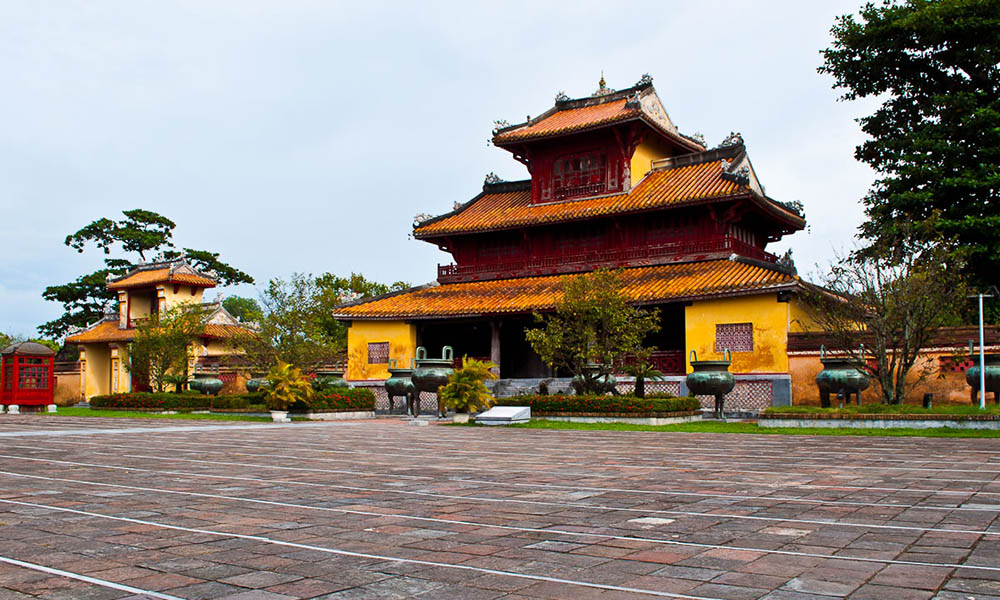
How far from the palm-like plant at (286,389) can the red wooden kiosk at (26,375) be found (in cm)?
1581

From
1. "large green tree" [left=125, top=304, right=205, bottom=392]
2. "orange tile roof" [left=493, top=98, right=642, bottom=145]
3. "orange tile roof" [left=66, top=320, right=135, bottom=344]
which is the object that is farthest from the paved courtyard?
"orange tile roof" [left=66, top=320, right=135, bottom=344]

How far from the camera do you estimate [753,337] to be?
2311cm

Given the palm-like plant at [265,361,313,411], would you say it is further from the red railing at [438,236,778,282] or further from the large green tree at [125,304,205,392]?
the large green tree at [125,304,205,392]

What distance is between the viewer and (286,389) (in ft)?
70.3

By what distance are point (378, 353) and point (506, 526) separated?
2502 cm

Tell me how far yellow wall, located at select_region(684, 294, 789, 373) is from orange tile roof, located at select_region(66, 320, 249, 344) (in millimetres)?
24214

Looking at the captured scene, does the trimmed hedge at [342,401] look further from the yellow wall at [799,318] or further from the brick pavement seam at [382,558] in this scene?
the brick pavement seam at [382,558]

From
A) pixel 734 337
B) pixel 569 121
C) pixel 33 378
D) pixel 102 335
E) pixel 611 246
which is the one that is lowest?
pixel 33 378

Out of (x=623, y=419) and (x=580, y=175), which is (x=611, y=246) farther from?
(x=623, y=419)

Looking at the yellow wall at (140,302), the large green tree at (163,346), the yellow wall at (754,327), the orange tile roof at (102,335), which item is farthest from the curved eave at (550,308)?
the yellow wall at (140,302)

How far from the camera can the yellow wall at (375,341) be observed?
2930cm

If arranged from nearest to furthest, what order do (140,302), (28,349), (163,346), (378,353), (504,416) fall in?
(504,416)
(378,353)
(163,346)
(28,349)
(140,302)

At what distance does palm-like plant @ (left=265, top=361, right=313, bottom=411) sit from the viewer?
2148 centimetres

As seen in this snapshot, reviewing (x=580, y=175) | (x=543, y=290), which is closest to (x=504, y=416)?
(x=543, y=290)
